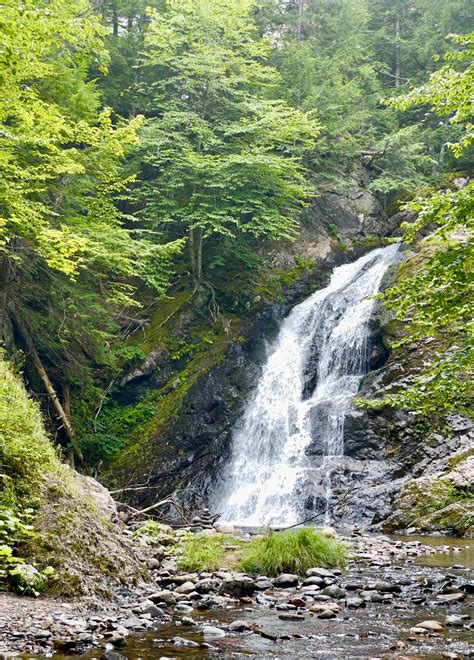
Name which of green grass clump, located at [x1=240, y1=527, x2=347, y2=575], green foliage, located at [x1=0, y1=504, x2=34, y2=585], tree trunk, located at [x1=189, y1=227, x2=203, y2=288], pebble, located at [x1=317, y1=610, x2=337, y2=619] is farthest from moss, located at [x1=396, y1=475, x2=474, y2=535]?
tree trunk, located at [x1=189, y1=227, x2=203, y2=288]

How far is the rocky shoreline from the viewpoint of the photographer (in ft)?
14.4

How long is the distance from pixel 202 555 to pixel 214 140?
1535 centimetres

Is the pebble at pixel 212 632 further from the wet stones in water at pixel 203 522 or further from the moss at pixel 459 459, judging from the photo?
the moss at pixel 459 459

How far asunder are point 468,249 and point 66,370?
12.9 meters

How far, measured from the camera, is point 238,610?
6.00m

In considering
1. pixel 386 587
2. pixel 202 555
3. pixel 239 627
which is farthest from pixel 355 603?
pixel 202 555

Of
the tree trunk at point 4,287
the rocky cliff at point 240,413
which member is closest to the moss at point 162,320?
the rocky cliff at point 240,413

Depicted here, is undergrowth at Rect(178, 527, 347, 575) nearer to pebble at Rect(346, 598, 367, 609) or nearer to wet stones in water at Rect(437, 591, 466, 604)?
pebble at Rect(346, 598, 367, 609)

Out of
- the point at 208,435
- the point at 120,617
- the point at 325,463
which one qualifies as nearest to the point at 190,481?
the point at 208,435

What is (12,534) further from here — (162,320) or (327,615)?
(162,320)

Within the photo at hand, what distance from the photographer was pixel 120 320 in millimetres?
20750

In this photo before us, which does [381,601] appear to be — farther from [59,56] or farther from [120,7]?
[120,7]

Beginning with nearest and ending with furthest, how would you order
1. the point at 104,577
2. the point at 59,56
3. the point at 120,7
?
the point at 104,577 → the point at 59,56 → the point at 120,7

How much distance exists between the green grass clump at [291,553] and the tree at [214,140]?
12.1 meters
